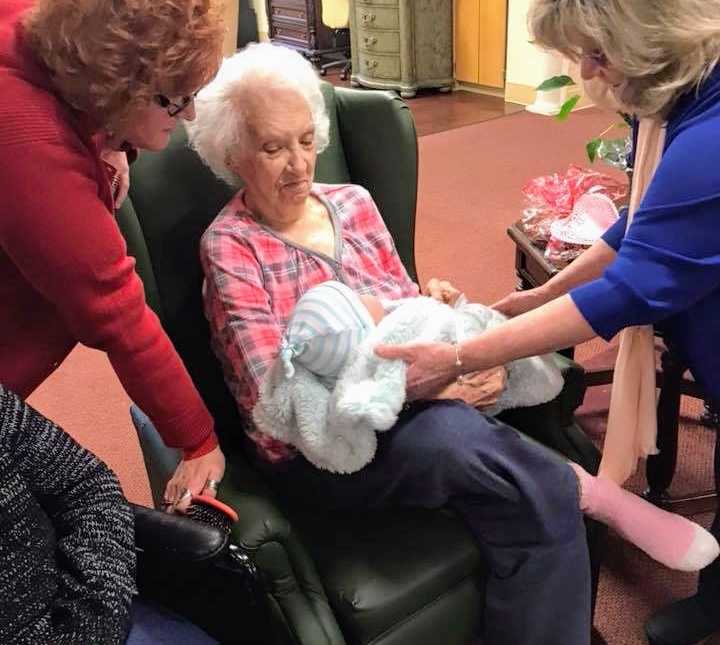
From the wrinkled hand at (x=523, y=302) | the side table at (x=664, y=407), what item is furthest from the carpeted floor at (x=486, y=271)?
the wrinkled hand at (x=523, y=302)

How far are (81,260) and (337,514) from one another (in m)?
0.62

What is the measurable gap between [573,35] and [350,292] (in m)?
0.54

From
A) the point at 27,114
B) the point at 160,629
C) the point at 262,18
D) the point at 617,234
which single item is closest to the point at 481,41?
the point at 262,18

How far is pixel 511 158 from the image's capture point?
14.0ft

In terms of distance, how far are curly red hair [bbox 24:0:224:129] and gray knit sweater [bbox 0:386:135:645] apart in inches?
15.7

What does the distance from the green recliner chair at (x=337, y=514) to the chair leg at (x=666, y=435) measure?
35cm

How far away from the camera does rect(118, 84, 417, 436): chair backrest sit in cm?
145

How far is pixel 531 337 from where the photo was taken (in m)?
1.22

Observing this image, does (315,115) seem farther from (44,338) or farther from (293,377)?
(44,338)

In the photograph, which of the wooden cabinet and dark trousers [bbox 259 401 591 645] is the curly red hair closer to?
dark trousers [bbox 259 401 591 645]

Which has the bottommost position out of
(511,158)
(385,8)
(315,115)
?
(511,158)

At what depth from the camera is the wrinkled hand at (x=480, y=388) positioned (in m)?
1.37

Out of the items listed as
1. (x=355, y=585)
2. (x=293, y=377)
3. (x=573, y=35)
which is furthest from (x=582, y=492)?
(x=573, y=35)

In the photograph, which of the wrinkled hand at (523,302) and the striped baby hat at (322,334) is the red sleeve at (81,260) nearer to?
the striped baby hat at (322,334)
